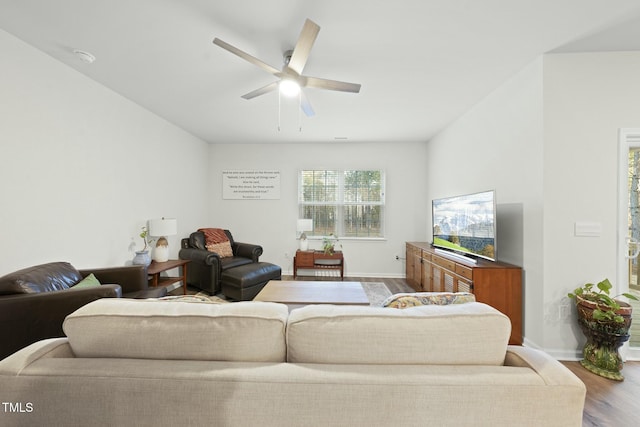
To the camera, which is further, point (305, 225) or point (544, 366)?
point (305, 225)

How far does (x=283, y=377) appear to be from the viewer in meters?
0.77

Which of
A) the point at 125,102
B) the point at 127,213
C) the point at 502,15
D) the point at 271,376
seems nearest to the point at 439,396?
the point at 271,376

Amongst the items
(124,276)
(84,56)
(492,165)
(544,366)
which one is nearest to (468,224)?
(492,165)

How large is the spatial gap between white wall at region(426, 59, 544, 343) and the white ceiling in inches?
8.5

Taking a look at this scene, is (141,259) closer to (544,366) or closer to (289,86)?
(289,86)

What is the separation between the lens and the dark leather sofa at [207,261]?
350 centimetres

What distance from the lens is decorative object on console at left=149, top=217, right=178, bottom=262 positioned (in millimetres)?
3162

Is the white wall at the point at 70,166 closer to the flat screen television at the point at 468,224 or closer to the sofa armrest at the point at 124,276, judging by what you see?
the sofa armrest at the point at 124,276

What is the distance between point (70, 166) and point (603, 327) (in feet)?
15.2

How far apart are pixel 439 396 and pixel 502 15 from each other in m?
2.22

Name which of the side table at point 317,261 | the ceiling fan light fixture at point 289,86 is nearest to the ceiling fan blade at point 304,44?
the ceiling fan light fixture at point 289,86

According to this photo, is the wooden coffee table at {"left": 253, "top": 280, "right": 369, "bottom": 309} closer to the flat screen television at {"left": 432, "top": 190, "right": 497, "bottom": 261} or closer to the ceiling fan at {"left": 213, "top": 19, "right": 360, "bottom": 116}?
the flat screen television at {"left": 432, "top": 190, "right": 497, "bottom": 261}

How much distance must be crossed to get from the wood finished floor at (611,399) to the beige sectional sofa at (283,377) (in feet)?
4.53

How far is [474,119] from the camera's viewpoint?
3.12 m
